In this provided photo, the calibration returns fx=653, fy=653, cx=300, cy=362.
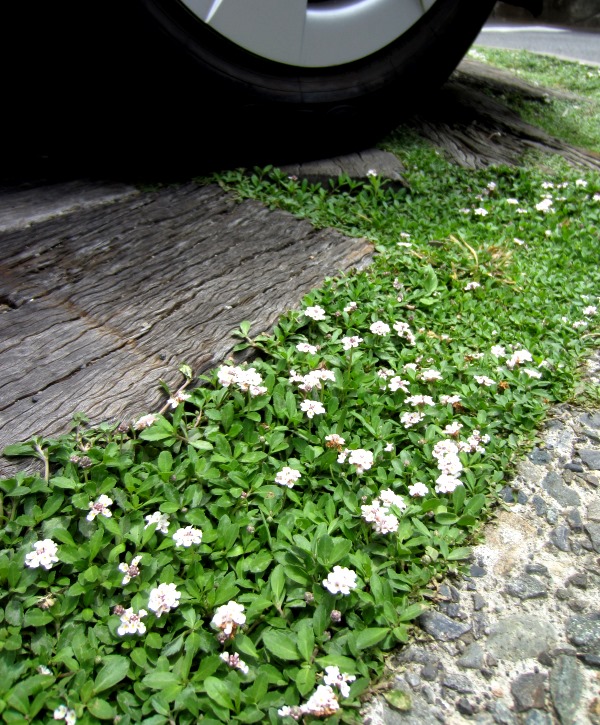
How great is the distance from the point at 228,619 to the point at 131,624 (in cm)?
19

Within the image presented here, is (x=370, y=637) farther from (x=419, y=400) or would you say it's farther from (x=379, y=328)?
(x=379, y=328)

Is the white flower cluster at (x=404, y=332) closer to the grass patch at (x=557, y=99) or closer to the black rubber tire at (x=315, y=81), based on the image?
the black rubber tire at (x=315, y=81)

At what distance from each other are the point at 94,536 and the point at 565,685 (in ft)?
3.22

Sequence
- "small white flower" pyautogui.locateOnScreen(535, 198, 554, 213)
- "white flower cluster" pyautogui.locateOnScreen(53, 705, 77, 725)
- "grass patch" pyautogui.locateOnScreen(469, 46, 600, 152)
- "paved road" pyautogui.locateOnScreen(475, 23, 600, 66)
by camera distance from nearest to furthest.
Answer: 1. "white flower cluster" pyautogui.locateOnScreen(53, 705, 77, 725)
2. "small white flower" pyautogui.locateOnScreen(535, 198, 554, 213)
3. "grass patch" pyautogui.locateOnScreen(469, 46, 600, 152)
4. "paved road" pyautogui.locateOnScreen(475, 23, 600, 66)

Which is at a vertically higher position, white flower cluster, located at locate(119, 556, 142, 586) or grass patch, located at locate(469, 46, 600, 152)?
grass patch, located at locate(469, 46, 600, 152)

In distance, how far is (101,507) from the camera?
146 centimetres

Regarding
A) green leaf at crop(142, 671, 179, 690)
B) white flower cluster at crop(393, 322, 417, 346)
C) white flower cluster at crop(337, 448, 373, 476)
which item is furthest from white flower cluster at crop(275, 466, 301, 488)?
white flower cluster at crop(393, 322, 417, 346)

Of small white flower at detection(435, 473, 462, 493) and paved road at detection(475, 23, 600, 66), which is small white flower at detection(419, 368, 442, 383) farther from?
paved road at detection(475, 23, 600, 66)

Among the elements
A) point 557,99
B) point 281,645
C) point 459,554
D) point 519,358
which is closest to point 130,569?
point 281,645

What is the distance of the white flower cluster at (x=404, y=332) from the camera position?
2.03m

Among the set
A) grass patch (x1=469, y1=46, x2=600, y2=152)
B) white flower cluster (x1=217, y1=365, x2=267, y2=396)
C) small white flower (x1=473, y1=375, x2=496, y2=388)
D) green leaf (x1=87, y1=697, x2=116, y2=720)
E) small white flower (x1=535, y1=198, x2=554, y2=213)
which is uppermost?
grass patch (x1=469, y1=46, x2=600, y2=152)

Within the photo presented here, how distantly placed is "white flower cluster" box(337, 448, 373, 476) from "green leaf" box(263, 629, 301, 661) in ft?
1.47

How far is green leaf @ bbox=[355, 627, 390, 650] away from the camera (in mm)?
1251

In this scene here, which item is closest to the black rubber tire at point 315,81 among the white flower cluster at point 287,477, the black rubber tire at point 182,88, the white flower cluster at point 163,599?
the black rubber tire at point 182,88
